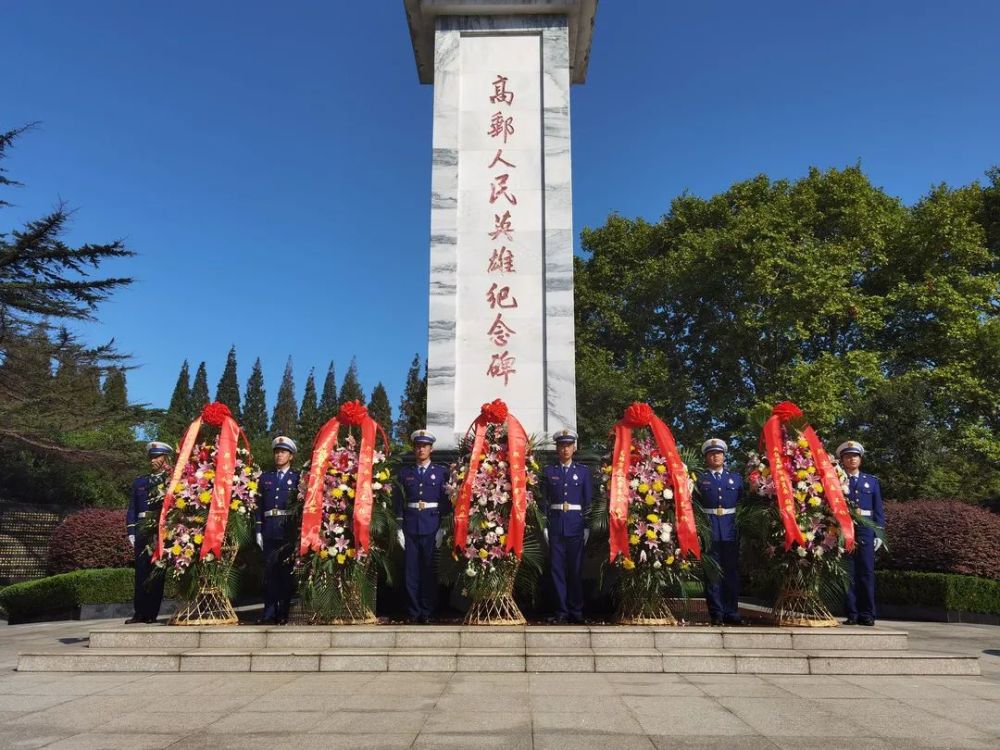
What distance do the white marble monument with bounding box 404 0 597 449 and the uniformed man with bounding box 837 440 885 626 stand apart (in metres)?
3.17

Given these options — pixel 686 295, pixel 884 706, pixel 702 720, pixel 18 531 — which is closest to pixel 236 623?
pixel 702 720

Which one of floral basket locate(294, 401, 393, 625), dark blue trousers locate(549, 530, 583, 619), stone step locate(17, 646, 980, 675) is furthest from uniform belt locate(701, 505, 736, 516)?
floral basket locate(294, 401, 393, 625)

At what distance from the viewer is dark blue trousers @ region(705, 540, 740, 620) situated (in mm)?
6781

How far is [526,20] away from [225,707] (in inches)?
370

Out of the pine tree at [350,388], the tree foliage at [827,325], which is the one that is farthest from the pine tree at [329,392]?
the tree foliage at [827,325]

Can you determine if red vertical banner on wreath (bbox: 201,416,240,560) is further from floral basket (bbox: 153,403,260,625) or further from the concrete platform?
the concrete platform

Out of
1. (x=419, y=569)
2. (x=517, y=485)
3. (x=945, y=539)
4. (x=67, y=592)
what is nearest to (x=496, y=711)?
(x=517, y=485)

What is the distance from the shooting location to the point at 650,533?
638cm

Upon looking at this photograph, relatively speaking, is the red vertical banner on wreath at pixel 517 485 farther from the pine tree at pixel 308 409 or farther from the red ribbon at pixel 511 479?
the pine tree at pixel 308 409

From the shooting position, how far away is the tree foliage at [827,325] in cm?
1670

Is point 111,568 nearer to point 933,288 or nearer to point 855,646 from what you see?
point 855,646

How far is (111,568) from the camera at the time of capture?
36.9 ft

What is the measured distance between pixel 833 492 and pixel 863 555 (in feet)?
2.94

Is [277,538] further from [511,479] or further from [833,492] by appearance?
[833,492]
